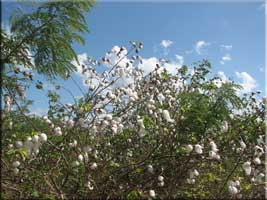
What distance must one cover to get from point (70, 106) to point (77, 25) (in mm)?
957

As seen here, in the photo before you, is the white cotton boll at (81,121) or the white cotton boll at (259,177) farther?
the white cotton boll at (259,177)

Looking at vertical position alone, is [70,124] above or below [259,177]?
above

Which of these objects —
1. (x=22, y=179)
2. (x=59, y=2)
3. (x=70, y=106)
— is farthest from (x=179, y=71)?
(x=22, y=179)

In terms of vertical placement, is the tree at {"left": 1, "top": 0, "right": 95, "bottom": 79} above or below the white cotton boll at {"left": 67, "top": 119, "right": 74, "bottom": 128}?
above

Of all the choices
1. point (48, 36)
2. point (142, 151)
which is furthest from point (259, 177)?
point (48, 36)

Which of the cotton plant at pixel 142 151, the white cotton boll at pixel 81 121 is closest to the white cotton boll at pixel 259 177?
the cotton plant at pixel 142 151

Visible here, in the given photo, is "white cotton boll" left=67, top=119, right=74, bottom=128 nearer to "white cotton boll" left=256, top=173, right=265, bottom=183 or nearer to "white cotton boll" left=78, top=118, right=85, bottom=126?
"white cotton boll" left=78, top=118, right=85, bottom=126

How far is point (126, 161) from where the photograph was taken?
3852mm

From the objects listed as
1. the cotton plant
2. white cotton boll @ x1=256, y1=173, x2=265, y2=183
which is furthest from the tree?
white cotton boll @ x1=256, y1=173, x2=265, y2=183

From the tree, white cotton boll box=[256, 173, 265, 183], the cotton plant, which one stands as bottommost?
white cotton boll box=[256, 173, 265, 183]

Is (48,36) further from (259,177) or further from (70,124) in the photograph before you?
(259,177)

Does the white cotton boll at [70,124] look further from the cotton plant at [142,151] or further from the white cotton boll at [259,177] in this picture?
the white cotton boll at [259,177]

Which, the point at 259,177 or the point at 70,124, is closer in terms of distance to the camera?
the point at 70,124

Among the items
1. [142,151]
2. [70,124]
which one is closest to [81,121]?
[70,124]
